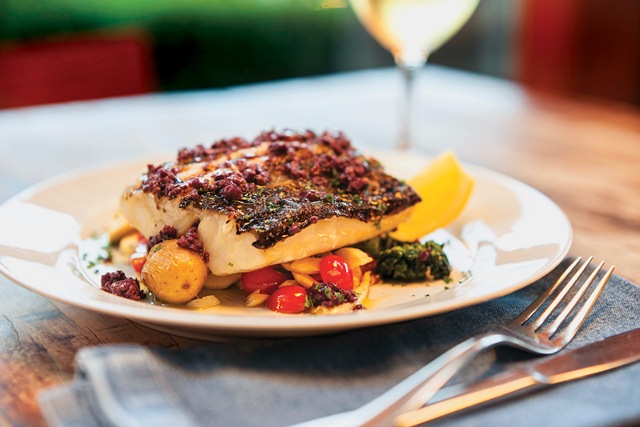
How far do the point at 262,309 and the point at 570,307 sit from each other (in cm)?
76

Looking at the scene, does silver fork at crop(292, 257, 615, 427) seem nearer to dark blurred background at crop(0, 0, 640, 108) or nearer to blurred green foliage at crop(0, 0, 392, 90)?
dark blurred background at crop(0, 0, 640, 108)

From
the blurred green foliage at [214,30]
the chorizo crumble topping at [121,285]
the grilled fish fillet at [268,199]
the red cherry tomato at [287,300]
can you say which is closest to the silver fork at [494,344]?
the red cherry tomato at [287,300]

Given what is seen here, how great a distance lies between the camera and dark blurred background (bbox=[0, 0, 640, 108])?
6.21 meters

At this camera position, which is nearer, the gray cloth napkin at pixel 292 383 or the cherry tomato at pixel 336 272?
the gray cloth napkin at pixel 292 383

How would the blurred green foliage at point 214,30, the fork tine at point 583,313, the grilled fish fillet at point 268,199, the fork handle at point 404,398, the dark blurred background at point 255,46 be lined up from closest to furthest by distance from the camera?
the fork handle at point 404,398, the fork tine at point 583,313, the grilled fish fillet at point 268,199, the dark blurred background at point 255,46, the blurred green foliage at point 214,30

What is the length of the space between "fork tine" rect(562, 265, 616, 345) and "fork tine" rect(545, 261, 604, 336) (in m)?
0.02

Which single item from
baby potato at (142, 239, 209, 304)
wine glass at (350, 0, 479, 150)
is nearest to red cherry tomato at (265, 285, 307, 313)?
baby potato at (142, 239, 209, 304)

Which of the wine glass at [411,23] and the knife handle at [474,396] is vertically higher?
the wine glass at [411,23]

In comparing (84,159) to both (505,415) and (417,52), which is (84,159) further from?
(505,415)

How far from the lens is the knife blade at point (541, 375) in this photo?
1.30 m

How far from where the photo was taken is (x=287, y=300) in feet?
5.96

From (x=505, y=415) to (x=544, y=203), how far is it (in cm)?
112

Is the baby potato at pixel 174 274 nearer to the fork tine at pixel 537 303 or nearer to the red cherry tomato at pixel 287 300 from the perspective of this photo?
the red cherry tomato at pixel 287 300

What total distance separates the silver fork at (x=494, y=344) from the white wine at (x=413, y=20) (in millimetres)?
1411
